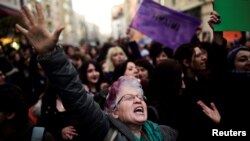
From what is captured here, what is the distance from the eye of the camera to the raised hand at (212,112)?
2.89 metres

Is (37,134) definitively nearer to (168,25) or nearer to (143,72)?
(143,72)

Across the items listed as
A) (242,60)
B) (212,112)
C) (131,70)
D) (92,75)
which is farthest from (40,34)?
(92,75)

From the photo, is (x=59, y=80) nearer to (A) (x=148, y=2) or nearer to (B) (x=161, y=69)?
(B) (x=161, y=69)

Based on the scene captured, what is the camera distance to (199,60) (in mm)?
4598

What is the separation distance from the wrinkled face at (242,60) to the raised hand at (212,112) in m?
0.83

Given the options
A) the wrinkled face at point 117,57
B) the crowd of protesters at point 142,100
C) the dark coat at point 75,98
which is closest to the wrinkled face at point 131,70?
the crowd of protesters at point 142,100

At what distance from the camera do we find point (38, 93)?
5.94m

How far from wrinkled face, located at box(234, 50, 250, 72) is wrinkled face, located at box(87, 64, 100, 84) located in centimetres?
181

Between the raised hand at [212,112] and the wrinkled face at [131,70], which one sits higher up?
the wrinkled face at [131,70]

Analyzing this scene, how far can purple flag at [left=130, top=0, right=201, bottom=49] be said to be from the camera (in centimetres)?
650

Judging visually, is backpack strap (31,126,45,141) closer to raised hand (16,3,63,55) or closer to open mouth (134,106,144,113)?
open mouth (134,106,144,113)

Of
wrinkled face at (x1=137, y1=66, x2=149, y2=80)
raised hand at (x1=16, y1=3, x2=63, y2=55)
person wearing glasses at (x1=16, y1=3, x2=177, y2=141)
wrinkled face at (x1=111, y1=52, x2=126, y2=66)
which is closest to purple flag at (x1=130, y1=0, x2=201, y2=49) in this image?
wrinkled face at (x1=111, y1=52, x2=126, y2=66)

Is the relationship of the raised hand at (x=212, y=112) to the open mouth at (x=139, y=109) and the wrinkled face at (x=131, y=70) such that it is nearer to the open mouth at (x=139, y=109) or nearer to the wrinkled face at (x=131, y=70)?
the open mouth at (x=139, y=109)

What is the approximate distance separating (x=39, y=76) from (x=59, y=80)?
4003mm
